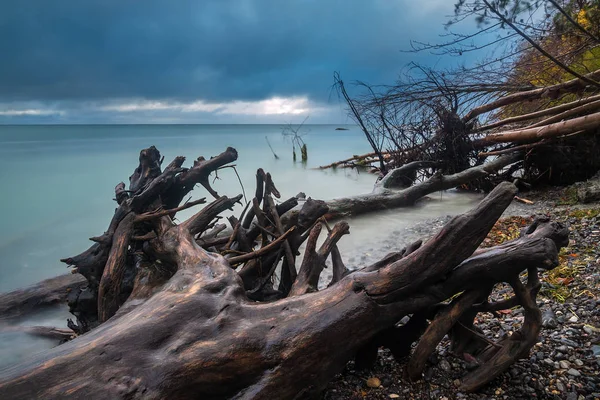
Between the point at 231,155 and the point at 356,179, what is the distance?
11.3 m

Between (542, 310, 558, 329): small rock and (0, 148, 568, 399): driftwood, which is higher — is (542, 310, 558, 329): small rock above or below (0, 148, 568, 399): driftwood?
below

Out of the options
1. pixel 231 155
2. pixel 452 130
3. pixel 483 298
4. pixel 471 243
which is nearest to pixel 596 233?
pixel 483 298

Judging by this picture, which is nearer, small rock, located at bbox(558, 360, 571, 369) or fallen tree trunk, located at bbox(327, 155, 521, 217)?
small rock, located at bbox(558, 360, 571, 369)

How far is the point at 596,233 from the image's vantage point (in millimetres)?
4293

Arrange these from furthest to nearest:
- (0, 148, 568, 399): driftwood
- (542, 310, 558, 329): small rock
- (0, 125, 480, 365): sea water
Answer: (0, 125, 480, 365): sea water < (542, 310, 558, 329): small rock < (0, 148, 568, 399): driftwood

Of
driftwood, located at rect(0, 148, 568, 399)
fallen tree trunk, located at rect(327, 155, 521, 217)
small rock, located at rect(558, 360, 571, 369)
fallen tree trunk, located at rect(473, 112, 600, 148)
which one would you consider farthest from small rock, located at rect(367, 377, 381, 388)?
fallen tree trunk, located at rect(473, 112, 600, 148)

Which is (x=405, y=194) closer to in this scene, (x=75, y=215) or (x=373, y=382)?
(x=373, y=382)

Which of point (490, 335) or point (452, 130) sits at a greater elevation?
point (452, 130)

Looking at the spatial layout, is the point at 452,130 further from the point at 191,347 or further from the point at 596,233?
the point at 191,347

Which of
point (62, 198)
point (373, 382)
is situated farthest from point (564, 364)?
point (62, 198)

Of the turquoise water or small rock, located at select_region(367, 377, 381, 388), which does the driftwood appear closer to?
small rock, located at select_region(367, 377, 381, 388)

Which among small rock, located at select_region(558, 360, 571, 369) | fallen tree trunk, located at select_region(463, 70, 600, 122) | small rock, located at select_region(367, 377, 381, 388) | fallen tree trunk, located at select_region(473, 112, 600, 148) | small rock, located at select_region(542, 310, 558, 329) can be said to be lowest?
small rock, located at select_region(558, 360, 571, 369)

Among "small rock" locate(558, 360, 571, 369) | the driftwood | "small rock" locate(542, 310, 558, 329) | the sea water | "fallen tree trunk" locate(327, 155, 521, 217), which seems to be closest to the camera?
the driftwood

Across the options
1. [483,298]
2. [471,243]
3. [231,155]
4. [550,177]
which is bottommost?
[550,177]
